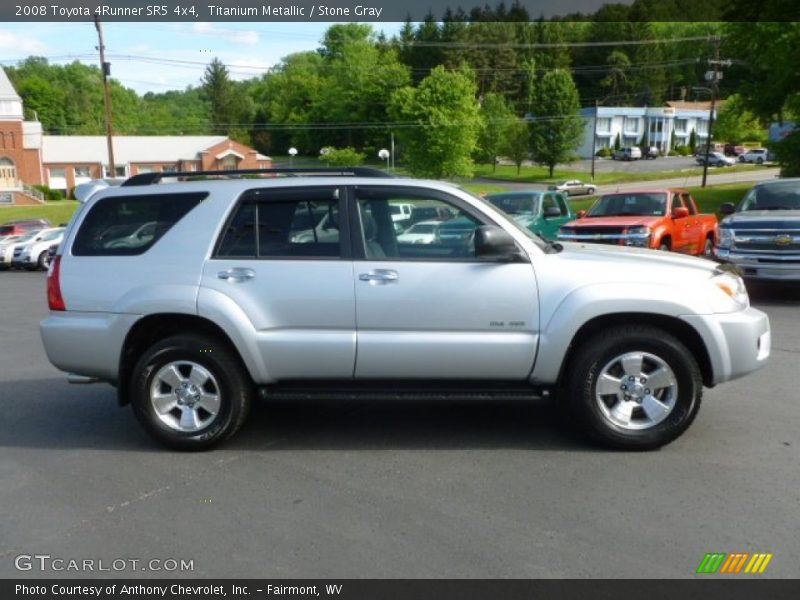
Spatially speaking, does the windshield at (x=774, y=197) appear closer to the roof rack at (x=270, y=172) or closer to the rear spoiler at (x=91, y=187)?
the roof rack at (x=270, y=172)

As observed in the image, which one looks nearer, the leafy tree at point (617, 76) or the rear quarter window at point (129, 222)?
the rear quarter window at point (129, 222)

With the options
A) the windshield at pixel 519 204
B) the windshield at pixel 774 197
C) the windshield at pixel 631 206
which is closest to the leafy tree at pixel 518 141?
the windshield at pixel 519 204

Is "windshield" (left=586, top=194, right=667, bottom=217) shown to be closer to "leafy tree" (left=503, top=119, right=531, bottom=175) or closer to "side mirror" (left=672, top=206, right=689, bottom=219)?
"side mirror" (left=672, top=206, right=689, bottom=219)

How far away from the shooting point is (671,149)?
100000 mm

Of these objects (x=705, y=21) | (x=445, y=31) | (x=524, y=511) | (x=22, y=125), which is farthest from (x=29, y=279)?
(x=705, y=21)

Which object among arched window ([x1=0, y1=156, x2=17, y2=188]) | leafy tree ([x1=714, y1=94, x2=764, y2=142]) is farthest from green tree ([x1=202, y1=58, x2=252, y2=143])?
leafy tree ([x1=714, y1=94, x2=764, y2=142])

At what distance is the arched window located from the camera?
67250mm

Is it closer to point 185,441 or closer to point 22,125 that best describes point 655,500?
point 185,441

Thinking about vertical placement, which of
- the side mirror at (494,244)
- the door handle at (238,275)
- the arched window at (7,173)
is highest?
the side mirror at (494,244)

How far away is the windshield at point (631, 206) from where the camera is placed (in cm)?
1505

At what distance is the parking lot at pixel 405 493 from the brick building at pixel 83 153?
70.4 m

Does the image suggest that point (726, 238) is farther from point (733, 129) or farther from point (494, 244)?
point (733, 129)

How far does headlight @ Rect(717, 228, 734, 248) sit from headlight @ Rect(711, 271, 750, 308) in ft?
23.7

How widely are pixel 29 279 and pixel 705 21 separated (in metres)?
109
